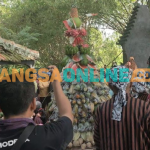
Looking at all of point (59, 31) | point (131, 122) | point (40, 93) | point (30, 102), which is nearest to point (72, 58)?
point (40, 93)

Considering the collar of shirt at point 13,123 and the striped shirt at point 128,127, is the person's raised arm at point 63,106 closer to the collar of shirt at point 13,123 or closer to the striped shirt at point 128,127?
the collar of shirt at point 13,123

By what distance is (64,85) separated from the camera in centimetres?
565

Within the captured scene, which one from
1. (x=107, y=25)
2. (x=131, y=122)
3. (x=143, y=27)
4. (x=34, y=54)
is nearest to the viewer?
(x=131, y=122)

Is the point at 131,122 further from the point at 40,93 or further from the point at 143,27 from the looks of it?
the point at 40,93

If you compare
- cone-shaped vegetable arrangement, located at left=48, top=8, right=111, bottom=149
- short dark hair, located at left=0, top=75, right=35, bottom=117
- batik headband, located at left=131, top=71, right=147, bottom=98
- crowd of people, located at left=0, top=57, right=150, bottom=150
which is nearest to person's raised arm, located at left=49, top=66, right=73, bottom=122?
crowd of people, located at left=0, top=57, right=150, bottom=150

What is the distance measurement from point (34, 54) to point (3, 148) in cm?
786

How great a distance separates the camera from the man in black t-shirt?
167 cm

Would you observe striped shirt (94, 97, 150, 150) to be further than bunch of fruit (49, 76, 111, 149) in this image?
No

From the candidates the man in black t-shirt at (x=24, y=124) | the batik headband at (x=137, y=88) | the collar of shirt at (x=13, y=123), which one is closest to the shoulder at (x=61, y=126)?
the man in black t-shirt at (x=24, y=124)

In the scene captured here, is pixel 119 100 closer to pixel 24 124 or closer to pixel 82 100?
Answer: pixel 24 124

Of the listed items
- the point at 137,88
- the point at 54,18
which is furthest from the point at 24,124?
the point at 54,18

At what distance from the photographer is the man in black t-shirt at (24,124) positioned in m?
1.67

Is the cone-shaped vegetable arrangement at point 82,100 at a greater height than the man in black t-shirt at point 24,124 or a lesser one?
lesser

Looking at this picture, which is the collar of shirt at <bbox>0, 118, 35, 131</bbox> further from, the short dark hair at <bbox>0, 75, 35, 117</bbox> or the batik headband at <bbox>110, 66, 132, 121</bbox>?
the batik headband at <bbox>110, 66, 132, 121</bbox>
